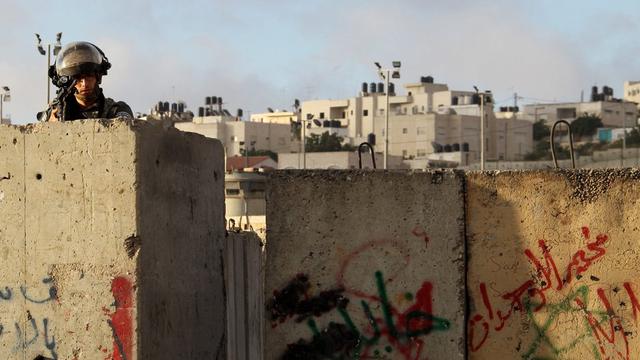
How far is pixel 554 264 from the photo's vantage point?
→ 6.48 meters

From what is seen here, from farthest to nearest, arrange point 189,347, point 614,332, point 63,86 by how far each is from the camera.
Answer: point 63,86 → point 189,347 → point 614,332

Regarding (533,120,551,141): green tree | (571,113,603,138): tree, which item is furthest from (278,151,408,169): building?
(533,120,551,141): green tree

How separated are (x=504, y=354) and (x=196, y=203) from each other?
5.77 ft

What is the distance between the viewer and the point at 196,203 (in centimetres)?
689

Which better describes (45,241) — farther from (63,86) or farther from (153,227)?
(63,86)

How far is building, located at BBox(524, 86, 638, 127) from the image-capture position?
110875 millimetres

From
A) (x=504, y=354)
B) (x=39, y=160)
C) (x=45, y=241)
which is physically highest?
(x=39, y=160)

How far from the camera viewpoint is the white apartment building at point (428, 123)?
9856 centimetres

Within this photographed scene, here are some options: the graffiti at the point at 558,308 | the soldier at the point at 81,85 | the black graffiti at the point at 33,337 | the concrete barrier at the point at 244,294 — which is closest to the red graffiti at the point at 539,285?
the graffiti at the point at 558,308

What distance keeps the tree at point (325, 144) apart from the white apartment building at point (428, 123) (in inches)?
84.7

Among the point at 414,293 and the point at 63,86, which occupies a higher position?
the point at 63,86

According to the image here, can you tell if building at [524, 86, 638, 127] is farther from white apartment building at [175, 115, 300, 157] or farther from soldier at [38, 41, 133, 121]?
soldier at [38, 41, 133, 121]

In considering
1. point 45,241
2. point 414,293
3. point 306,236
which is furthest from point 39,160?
point 414,293

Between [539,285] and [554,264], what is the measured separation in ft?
0.42
